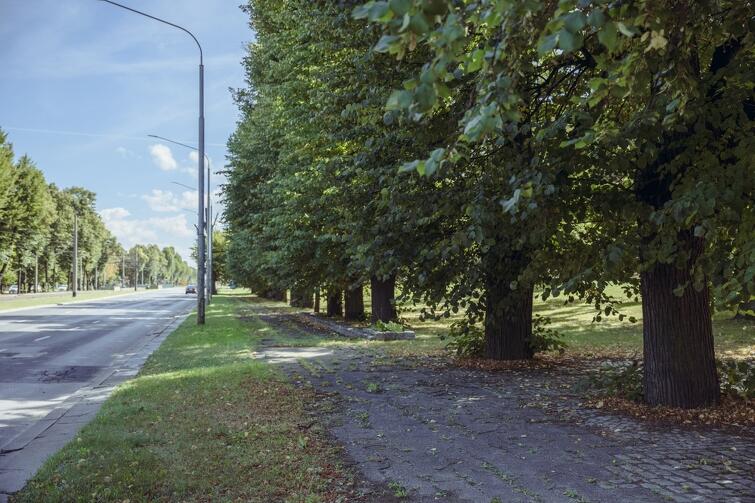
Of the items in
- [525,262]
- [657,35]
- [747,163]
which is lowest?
[525,262]

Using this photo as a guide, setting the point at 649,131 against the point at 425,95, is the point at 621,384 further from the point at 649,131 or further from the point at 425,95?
the point at 425,95

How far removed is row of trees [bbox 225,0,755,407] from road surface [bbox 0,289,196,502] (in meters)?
4.85

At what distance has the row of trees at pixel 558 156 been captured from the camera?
9.83 feet

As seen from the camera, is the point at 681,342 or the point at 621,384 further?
the point at 621,384

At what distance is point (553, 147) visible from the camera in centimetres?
687

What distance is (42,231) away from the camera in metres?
66.3

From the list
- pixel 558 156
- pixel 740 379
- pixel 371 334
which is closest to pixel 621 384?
pixel 740 379

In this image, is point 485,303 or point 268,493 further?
point 485,303

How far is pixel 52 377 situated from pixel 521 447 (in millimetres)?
9670

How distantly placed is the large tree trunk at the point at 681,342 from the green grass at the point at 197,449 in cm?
436

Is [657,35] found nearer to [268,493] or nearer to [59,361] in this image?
[268,493]

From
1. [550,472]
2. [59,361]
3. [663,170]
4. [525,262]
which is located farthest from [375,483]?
[59,361]

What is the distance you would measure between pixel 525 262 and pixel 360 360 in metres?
4.85

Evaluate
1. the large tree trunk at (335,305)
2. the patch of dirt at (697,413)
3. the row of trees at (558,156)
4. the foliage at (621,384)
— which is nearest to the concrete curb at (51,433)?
the row of trees at (558,156)
